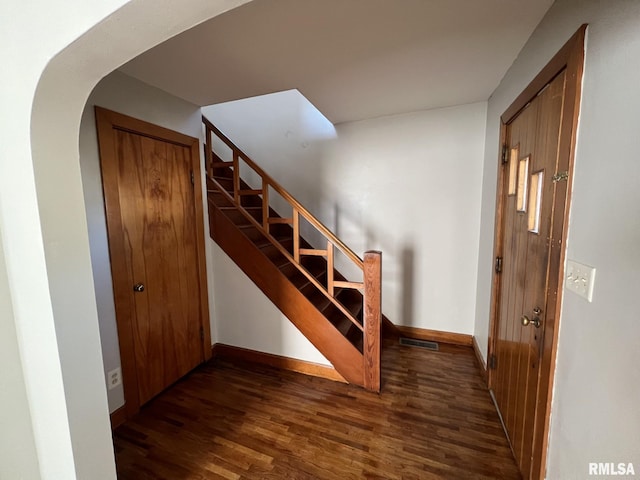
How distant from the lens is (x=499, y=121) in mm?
2016

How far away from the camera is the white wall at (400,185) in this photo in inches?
103

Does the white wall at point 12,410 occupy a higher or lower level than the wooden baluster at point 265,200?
lower

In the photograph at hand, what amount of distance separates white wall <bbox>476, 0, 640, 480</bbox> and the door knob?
204mm

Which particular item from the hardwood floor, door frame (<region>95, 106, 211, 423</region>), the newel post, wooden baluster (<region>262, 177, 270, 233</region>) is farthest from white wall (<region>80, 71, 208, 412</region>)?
the newel post

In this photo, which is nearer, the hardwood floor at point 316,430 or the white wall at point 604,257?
the white wall at point 604,257

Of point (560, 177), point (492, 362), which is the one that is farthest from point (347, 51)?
point (492, 362)

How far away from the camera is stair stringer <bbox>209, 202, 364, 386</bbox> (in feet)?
7.00

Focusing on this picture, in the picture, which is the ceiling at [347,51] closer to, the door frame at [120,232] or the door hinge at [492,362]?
the door frame at [120,232]

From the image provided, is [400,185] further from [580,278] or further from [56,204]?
[56,204]

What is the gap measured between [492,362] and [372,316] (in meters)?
0.99

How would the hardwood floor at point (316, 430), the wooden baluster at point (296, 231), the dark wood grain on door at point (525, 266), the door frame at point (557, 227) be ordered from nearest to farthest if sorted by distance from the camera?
1. the door frame at point (557, 227)
2. the dark wood grain on door at point (525, 266)
3. the hardwood floor at point (316, 430)
4. the wooden baluster at point (296, 231)

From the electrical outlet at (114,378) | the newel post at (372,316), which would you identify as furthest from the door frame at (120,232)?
the newel post at (372,316)

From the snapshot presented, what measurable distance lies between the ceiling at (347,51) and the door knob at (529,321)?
4.86 feet
